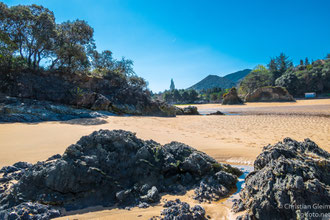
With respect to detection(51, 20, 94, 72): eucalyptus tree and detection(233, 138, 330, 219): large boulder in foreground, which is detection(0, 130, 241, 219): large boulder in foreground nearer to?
detection(233, 138, 330, 219): large boulder in foreground

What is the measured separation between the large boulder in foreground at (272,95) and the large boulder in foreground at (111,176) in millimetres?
39040

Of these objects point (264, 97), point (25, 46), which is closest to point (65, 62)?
point (25, 46)

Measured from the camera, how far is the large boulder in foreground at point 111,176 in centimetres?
211

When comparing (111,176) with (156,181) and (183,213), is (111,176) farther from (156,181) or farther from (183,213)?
(183,213)

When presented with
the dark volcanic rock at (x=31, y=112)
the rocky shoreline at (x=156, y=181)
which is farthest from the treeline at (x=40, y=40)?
the rocky shoreline at (x=156, y=181)

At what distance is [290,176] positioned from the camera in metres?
1.76

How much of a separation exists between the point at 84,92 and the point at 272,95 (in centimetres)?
3666

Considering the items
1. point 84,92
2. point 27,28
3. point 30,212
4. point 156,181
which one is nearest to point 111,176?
point 156,181

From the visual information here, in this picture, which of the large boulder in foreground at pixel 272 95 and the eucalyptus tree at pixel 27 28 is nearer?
the eucalyptus tree at pixel 27 28

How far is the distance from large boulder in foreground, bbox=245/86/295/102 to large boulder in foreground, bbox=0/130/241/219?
39040mm

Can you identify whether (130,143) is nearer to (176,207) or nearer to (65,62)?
(176,207)

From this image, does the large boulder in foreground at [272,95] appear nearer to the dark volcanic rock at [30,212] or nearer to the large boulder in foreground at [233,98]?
the large boulder in foreground at [233,98]

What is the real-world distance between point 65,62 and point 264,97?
122 ft

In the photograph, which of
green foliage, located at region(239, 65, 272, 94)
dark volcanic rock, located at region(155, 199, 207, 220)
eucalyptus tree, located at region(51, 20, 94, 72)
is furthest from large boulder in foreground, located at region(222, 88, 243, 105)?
dark volcanic rock, located at region(155, 199, 207, 220)
